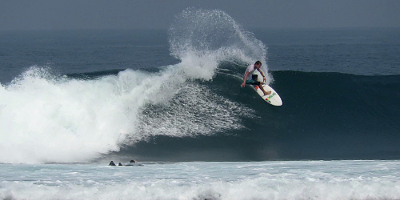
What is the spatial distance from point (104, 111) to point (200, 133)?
320 cm

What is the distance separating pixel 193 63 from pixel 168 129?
4.48 metres

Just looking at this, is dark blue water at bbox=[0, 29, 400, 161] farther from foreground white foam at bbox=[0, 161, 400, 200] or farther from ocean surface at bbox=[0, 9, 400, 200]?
foreground white foam at bbox=[0, 161, 400, 200]

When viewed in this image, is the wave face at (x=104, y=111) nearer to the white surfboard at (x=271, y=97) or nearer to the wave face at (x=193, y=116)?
the wave face at (x=193, y=116)

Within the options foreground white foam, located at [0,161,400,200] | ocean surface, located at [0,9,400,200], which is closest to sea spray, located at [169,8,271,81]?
ocean surface, located at [0,9,400,200]

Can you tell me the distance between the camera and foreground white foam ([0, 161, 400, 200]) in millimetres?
8070

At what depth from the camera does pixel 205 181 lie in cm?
891

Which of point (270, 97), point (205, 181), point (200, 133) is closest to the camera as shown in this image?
point (205, 181)

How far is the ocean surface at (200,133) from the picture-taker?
8.48 meters

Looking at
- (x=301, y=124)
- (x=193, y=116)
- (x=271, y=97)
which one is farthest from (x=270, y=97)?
(x=193, y=116)

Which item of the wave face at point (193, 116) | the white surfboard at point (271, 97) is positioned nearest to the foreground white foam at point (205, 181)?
the wave face at point (193, 116)

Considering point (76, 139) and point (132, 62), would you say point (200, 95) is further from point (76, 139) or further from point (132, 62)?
point (132, 62)

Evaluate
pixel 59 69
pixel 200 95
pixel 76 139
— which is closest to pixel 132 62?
pixel 59 69

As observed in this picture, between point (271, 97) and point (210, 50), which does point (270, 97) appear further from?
point (210, 50)

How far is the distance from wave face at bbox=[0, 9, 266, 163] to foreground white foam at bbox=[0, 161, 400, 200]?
1.62 metres
